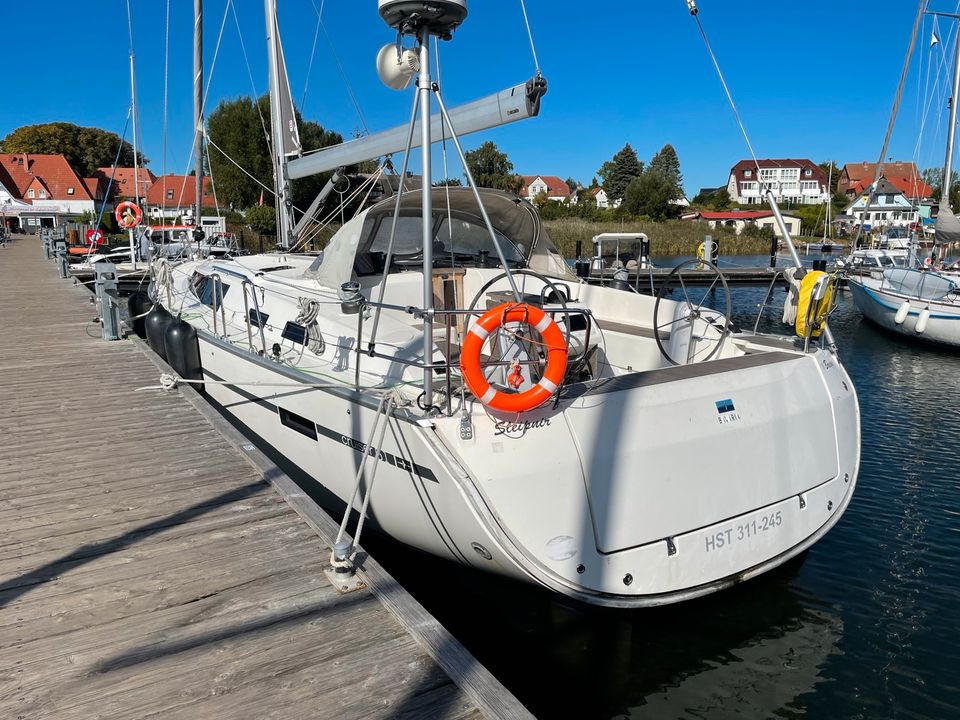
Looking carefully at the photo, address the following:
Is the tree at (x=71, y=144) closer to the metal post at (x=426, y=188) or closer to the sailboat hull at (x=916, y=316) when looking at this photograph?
the sailboat hull at (x=916, y=316)

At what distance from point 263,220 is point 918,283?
31163 millimetres

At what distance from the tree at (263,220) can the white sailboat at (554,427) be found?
3359 cm

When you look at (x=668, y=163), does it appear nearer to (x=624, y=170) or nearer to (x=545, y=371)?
(x=624, y=170)

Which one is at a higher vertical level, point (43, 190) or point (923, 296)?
point (43, 190)

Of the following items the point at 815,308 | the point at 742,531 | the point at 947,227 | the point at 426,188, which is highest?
the point at 947,227

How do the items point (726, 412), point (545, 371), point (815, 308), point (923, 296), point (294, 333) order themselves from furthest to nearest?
point (923, 296) → point (294, 333) → point (815, 308) → point (726, 412) → point (545, 371)

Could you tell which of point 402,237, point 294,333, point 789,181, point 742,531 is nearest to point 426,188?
point 294,333

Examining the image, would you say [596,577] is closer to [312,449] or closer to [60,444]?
[312,449]

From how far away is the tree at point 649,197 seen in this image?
202 ft

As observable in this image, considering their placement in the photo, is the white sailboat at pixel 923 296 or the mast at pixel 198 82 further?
the white sailboat at pixel 923 296

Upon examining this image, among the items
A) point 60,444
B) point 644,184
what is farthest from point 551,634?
point 644,184

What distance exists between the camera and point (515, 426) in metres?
3.72

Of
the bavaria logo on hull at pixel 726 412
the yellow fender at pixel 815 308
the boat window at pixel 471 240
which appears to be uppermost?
the boat window at pixel 471 240

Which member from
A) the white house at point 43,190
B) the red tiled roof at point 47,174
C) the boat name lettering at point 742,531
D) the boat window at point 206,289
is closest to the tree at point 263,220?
the white house at point 43,190
